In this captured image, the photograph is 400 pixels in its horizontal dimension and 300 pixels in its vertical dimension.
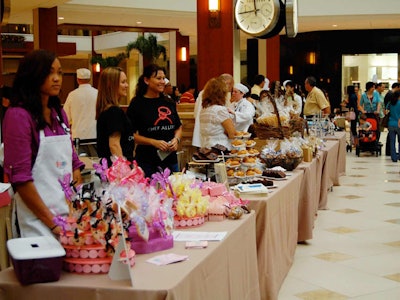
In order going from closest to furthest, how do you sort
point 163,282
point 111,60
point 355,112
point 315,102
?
1. point 163,282
2. point 315,102
3. point 355,112
4. point 111,60

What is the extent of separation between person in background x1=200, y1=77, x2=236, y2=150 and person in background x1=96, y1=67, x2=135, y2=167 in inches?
58.0

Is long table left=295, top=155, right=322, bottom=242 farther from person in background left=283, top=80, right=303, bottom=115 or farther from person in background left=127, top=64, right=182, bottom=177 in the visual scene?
person in background left=283, top=80, right=303, bottom=115

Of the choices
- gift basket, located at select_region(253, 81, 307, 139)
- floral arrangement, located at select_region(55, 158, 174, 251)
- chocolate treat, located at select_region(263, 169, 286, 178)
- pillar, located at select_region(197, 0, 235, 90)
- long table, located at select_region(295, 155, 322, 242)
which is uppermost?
pillar, located at select_region(197, 0, 235, 90)

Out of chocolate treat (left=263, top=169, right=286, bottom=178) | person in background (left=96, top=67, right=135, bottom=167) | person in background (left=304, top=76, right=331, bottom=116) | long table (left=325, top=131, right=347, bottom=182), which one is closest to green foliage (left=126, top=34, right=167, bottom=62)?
person in background (left=304, top=76, right=331, bottom=116)

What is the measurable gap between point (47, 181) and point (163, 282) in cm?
76

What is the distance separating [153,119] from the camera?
4773mm

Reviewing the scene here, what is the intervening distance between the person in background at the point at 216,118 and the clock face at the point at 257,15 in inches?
92.3

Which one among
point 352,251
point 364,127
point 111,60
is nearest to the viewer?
point 352,251

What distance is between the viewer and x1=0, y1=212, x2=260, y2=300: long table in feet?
6.91

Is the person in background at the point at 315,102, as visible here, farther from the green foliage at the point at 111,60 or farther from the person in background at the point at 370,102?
the green foliage at the point at 111,60

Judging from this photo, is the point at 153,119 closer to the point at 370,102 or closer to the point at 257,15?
the point at 257,15

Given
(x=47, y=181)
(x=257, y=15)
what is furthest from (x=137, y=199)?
(x=257, y=15)

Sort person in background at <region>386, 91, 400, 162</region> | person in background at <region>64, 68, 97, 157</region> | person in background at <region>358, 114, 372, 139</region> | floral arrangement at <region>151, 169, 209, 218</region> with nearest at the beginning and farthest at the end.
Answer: floral arrangement at <region>151, 169, 209, 218</region>, person in background at <region>64, 68, 97, 157</region>, person in background at <region>386, 91, 400, 162</region>, person in background at <region>358, 114, 372, 139</region>

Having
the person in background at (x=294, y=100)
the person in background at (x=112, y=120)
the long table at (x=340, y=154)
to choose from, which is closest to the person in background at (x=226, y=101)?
the person in background at (x=294, y=100)
